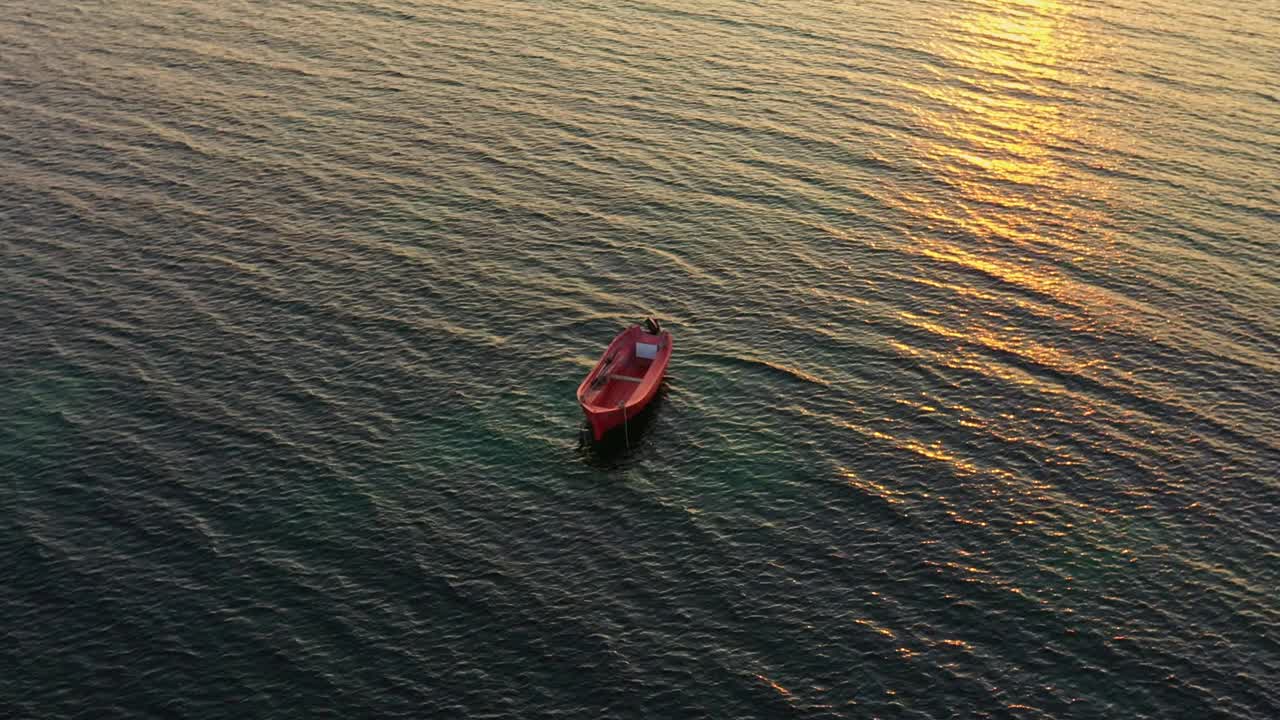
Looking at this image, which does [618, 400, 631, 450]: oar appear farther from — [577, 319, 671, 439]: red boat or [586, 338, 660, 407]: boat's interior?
[586, 338, 660, 407]: boat's interior

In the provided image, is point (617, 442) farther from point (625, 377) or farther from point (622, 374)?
point (622, 374)

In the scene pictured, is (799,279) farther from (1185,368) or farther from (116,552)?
(116,552)

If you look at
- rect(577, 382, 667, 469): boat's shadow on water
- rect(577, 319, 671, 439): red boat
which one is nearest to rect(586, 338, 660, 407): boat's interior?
rect(577, 319, 671, 439): red boat

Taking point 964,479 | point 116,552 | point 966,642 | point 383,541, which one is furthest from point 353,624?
point 964,479

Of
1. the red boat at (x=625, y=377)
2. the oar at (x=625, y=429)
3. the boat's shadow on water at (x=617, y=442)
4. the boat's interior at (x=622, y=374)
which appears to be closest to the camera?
the boat's shadow on water at (x=617, y=442)

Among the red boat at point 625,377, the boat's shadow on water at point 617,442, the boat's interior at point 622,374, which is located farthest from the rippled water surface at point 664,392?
the boat's interior at point 622,374

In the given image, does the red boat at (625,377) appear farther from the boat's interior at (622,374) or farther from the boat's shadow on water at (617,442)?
the boat's shadow on water at (617,442)

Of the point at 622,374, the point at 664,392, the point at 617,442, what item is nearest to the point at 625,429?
the point at 617,442
